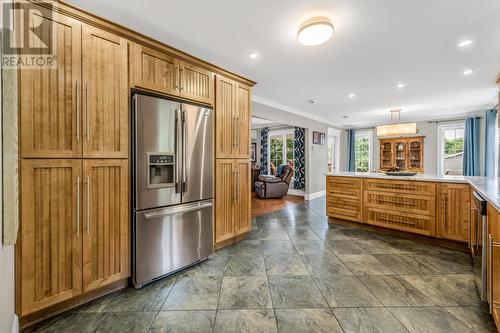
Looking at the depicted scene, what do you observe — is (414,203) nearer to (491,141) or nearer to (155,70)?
(155,70)

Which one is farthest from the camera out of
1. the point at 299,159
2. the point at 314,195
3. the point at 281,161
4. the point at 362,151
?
the point at 281,161

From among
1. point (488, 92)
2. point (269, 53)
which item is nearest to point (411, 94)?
point (488, 92)

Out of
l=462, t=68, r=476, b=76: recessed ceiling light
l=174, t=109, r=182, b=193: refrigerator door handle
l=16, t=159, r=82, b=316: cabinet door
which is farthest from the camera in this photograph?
l=462, t=68, r=476, b=76: recessed ceiling light

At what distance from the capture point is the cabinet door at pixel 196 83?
250 centimetres

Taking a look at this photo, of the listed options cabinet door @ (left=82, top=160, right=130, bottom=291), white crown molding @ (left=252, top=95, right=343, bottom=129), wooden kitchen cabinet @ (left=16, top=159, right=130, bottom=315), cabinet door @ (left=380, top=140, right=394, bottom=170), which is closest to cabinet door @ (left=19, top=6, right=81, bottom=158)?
wooden kitchen cabinet @ (left=16, top=159, right=130, bottom=315)

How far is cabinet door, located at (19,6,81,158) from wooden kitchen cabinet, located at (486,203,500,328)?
3.13m

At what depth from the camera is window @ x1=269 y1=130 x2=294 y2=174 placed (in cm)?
810

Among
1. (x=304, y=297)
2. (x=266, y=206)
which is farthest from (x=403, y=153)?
(x=304, y=297)

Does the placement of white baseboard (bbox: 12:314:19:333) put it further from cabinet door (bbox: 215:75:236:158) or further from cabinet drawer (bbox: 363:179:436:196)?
cabinet drawer (bbox: 363:179:436:196)

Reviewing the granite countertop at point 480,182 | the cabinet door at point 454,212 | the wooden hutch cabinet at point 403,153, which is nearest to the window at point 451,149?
the wooden hutch cabinet at point 403,153

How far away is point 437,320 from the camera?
1667 millimetres

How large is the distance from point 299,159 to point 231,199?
4661 millimetres

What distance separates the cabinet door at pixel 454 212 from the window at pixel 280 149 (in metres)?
5.09

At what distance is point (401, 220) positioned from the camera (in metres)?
3.41
